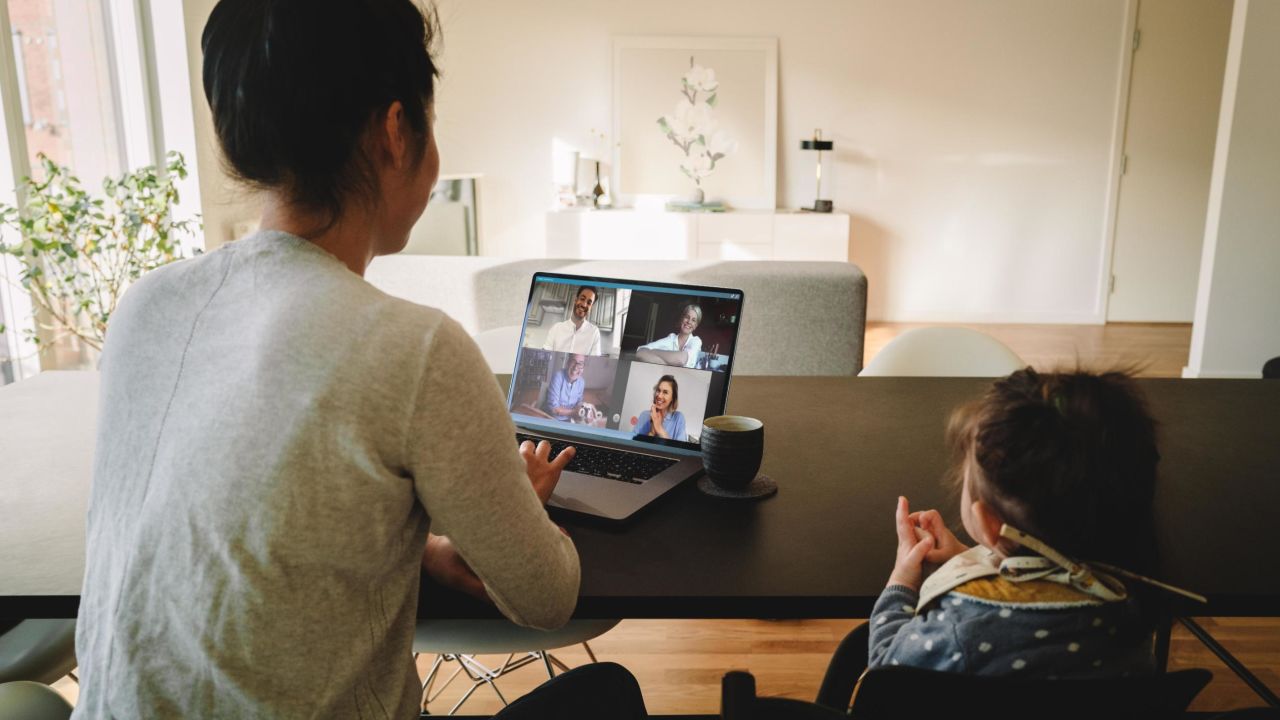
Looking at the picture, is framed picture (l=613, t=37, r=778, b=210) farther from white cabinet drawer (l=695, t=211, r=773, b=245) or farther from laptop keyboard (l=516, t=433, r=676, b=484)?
laptop keyboard (l=516, t=433, r=676, b=484)

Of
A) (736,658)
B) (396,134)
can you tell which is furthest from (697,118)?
(396,134)

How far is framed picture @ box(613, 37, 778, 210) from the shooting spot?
6.27m

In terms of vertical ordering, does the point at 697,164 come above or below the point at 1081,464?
above

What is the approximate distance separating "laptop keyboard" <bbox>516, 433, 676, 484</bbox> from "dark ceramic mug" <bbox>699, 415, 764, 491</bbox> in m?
0.09

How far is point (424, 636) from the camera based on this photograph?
58.3 inches

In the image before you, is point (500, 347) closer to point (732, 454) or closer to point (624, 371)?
point (624, 371)

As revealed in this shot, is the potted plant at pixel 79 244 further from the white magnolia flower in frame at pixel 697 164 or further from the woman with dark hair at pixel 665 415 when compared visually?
the white magnolia flower in frame at pixel 697 164

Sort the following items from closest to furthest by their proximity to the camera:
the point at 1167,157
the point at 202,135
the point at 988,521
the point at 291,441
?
the point at 291,441, the point at 988,521, the point at 202,135, the point at 1167,157

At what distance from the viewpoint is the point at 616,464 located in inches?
50.4

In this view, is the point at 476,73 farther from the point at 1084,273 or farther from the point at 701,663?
the point at 701,663

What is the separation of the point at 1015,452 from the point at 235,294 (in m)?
0.73

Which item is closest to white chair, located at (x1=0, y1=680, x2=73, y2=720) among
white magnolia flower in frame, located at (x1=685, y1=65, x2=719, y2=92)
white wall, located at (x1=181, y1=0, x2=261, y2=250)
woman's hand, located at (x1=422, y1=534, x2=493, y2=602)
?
woman's hand, located at (x1=422, y1=534, x2=493, y2=602)

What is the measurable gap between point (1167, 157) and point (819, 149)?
2.39 m

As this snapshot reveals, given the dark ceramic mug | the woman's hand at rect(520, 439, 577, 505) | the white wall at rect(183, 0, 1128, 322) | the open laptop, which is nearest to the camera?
the woman's hand at rect(520, 439, 577, 505)
